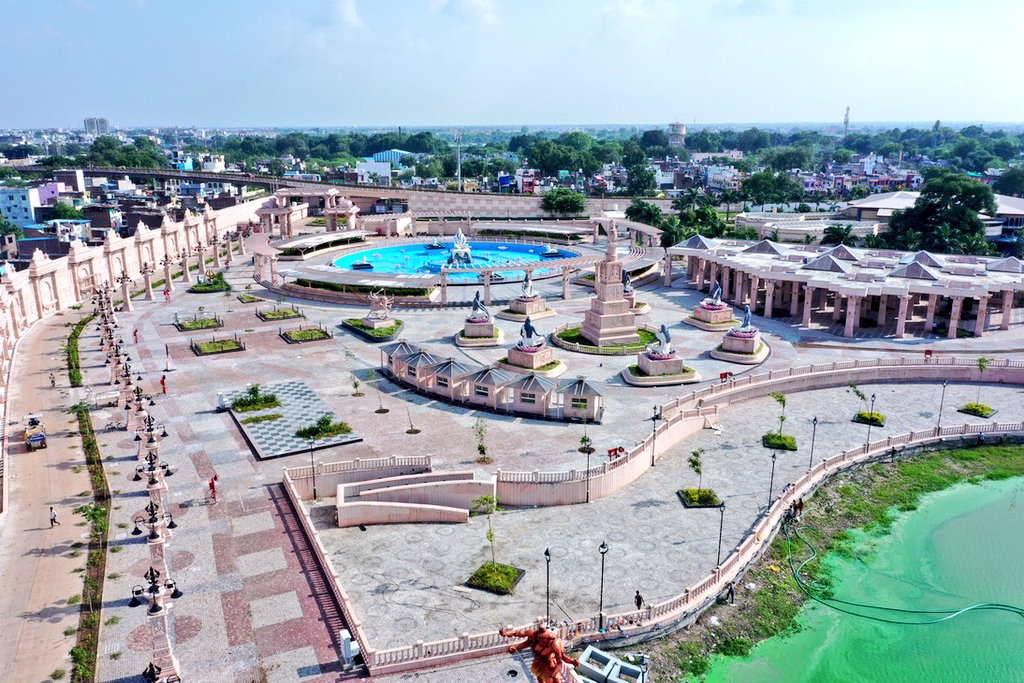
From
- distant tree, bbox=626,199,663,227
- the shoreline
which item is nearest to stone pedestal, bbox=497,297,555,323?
the shoreline

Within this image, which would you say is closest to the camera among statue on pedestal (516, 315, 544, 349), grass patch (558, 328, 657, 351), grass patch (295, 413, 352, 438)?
grass patch (295, 413, 352, 438)

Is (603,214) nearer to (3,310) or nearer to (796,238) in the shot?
(796,238)

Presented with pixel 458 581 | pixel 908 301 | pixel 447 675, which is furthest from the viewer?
pixel 908 301

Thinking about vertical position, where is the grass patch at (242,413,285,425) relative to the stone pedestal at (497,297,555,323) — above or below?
below

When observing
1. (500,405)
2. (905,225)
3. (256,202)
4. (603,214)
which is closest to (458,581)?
(500,405)

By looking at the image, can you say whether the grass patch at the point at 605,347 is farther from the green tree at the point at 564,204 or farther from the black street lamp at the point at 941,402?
the green tree at the point at 564,204

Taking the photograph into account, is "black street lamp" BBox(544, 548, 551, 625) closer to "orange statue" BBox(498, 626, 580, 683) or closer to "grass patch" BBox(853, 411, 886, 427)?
"orange statue" BBox(498, 626, 580, 683)
